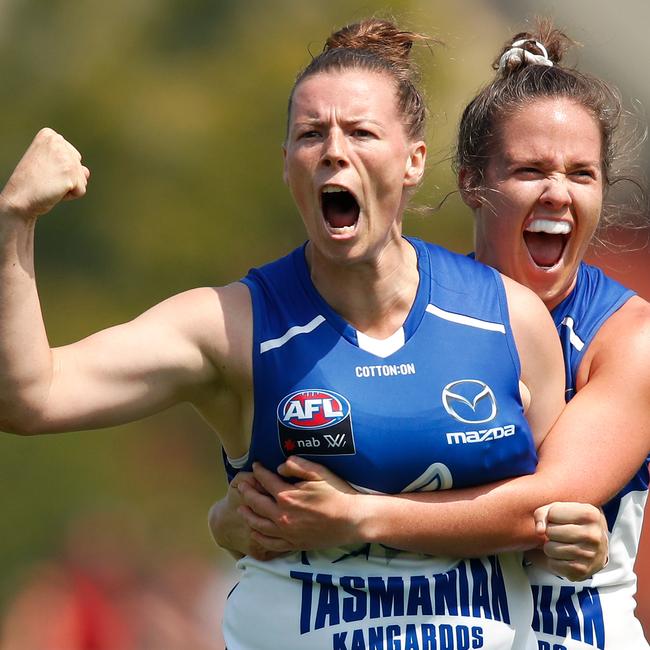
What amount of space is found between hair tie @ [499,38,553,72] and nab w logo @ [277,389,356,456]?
1391 millimetres

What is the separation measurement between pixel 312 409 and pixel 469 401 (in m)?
0.38

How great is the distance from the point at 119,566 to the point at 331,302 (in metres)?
4.67

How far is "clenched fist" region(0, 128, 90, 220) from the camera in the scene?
8.79ft

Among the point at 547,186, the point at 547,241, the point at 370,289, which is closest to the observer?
the point at 370,289

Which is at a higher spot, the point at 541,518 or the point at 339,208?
the point at 339,208

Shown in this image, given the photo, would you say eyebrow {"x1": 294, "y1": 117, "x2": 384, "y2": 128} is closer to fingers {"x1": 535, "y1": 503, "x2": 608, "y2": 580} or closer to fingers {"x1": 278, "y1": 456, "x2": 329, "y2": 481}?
fingers {"x1": 278, "y1": 456, "x2": 329, "y2": 481}

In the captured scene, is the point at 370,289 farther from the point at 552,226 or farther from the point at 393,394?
the point at 552,226

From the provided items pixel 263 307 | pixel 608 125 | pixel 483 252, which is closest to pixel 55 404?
pixel 263 307

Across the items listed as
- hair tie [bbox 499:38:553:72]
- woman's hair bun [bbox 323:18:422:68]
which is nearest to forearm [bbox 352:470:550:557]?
woman's hair bun [bbox 323:18:422:68]

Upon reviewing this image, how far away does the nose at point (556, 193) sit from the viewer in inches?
138

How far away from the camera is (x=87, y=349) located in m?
2.92

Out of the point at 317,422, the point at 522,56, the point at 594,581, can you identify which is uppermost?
the point at 522,56

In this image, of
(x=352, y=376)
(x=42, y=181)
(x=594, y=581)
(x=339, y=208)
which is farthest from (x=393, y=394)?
(x=42, y=181)

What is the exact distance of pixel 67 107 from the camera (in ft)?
27.2
